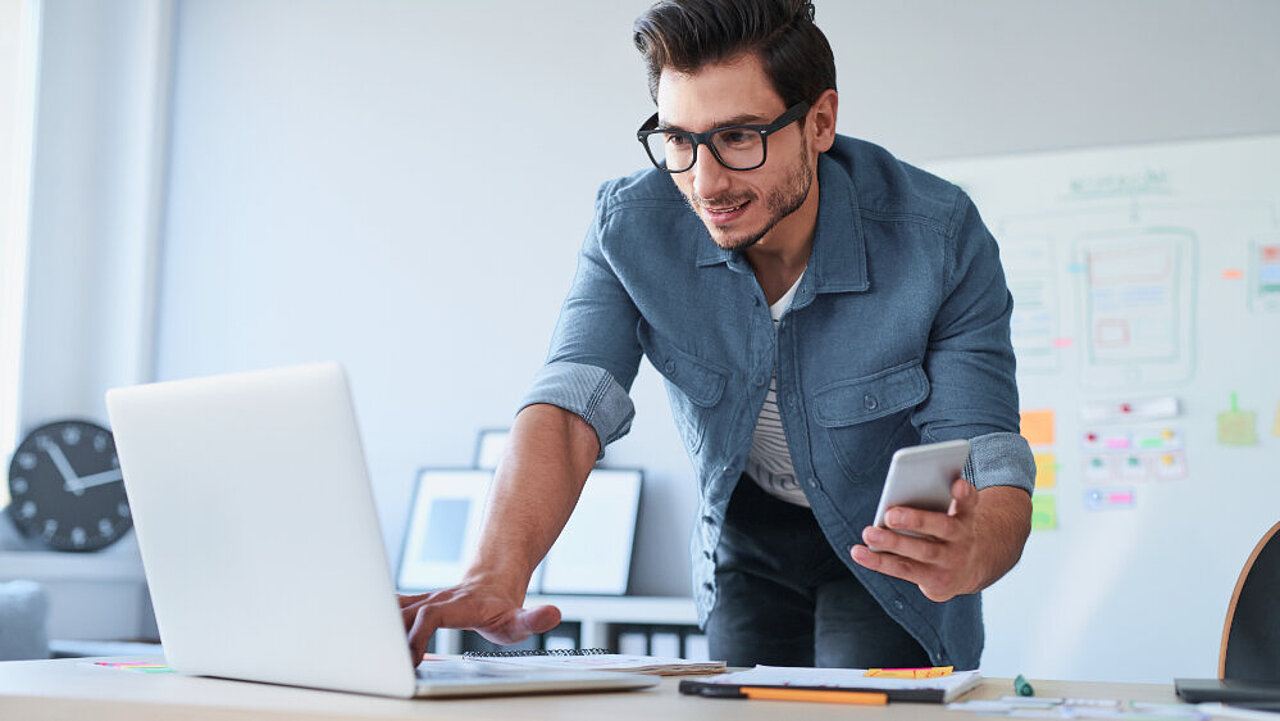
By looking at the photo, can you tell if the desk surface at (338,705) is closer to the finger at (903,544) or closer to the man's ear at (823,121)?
the finger at (903,544)

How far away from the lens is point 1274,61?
310 centimetres

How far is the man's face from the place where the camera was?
147 cm

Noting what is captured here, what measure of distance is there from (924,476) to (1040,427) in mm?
2292

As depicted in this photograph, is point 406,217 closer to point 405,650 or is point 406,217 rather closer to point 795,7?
point 795,7

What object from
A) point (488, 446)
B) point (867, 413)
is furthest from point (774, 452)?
point (488, 446)

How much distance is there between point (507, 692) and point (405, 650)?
0.09 m

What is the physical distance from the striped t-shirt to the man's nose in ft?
0.61

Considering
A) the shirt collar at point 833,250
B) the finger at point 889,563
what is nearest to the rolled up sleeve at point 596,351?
the shirt collar at point 833,250

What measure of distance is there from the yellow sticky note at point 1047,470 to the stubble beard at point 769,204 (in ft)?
5.89

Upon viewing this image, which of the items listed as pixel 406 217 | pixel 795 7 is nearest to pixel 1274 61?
pixel 795 7

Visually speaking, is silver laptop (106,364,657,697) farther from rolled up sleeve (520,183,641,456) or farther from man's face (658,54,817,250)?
man's face (658,54,817,250)

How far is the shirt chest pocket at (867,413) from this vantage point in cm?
153

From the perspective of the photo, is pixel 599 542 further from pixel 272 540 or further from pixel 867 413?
pixel 272 540

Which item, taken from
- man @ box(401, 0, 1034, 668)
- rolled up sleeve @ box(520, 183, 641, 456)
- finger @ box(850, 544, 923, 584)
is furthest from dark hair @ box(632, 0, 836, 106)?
finger @ box(850, 544, 923, 584)
